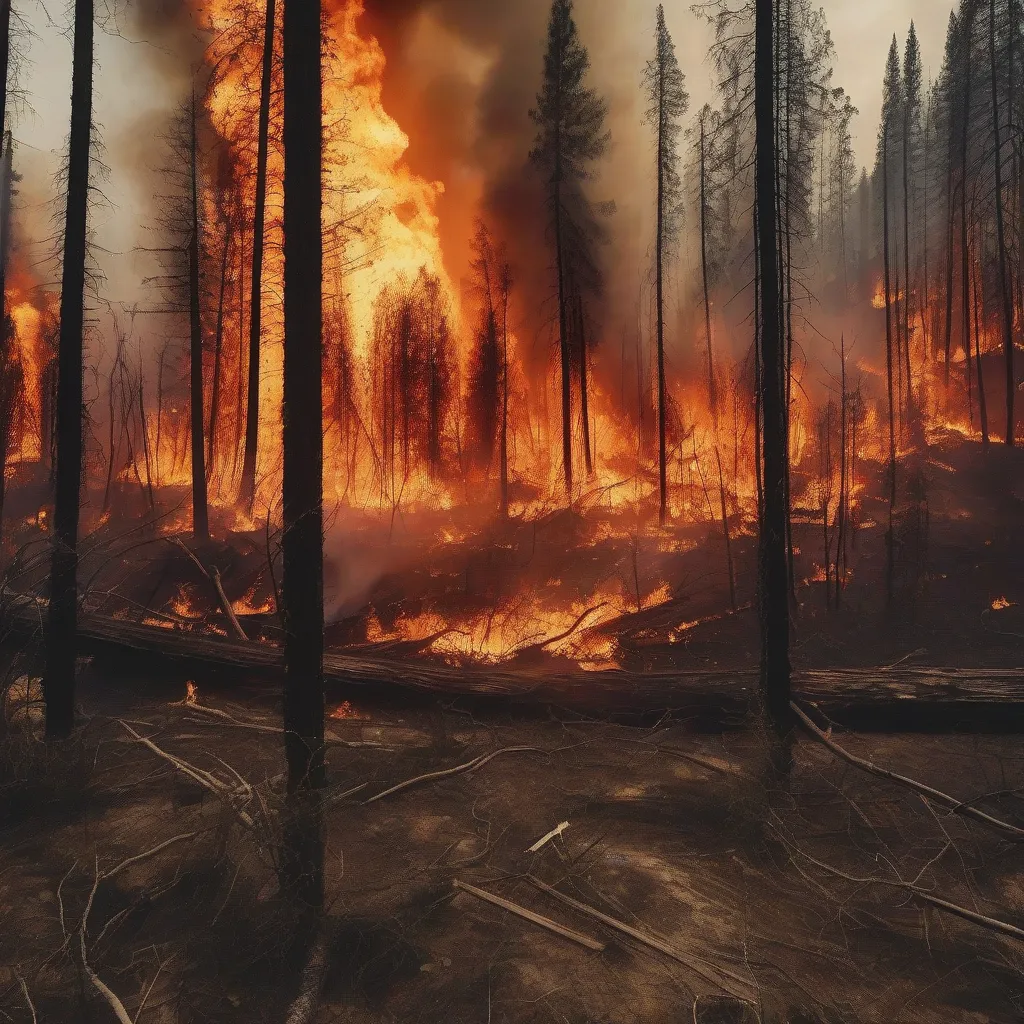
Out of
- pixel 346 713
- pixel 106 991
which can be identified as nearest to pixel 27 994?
pixel 106 991

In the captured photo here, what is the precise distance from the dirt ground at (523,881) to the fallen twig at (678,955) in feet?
0.07

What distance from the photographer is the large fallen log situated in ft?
26.0

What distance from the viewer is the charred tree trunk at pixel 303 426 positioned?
4.68 meters

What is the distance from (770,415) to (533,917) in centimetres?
547

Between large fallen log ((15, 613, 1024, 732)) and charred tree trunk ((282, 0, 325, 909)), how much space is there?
3.91 meters

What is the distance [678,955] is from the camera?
4.21m

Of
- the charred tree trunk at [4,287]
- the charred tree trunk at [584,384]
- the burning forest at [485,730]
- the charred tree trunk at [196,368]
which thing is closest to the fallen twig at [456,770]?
the burning forest at [485,730]

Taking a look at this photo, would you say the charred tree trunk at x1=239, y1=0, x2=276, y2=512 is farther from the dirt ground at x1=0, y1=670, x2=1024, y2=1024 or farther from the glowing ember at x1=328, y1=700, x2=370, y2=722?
the dirt ground at x1=0, y1=670, x2=1024, y2=1024

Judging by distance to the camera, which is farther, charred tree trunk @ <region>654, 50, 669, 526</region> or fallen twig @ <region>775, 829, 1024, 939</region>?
charred tree trunk @ <region>654, 50, 669, 526</region>

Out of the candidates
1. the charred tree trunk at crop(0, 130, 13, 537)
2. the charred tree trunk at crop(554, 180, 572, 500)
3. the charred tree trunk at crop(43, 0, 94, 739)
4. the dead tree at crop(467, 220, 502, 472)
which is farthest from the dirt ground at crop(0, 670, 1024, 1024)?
the dead tree at crop(467, 220, 502, 472)

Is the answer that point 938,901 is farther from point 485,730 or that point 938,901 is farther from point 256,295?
point 256,295

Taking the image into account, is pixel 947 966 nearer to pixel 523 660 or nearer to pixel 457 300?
pixel 523 660

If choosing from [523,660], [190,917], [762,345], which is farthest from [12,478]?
[762,345]

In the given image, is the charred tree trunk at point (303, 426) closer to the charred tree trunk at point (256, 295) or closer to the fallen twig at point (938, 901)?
the fallen twig at point (938, 901)
